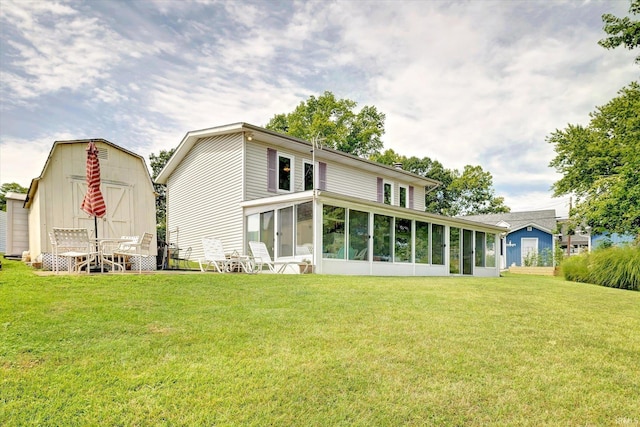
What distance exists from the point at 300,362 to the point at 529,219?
32.8 meters

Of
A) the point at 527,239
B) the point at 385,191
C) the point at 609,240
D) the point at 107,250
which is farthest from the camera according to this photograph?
the point at 527,239

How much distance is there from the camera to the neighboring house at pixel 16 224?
14.1m

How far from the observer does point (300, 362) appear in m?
3.53

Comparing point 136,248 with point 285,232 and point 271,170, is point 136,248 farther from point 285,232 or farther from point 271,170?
point 271,170

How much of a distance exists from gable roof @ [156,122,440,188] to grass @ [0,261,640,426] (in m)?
8.88

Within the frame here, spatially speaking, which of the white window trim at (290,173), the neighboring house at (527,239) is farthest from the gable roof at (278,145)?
the neighboring house at (527,239)

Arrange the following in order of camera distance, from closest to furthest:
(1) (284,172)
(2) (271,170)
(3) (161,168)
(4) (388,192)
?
(2) (271,170)
(1) (284,172)
(4) (388,192)
(3) (161,168)

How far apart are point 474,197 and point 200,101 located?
32134 mm

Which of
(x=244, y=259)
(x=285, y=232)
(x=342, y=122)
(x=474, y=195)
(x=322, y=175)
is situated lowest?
(x=244, y=259)

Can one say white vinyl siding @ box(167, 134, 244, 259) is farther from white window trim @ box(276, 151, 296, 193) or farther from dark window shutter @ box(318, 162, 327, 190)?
dark window shutter @ box(318, 162, 327, 190)

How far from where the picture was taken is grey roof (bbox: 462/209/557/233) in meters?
29.9

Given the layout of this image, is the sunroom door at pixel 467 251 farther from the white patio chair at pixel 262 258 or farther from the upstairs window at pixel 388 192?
the white patio chair at pixel 262 258

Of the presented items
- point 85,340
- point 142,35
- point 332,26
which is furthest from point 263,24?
point 85,340

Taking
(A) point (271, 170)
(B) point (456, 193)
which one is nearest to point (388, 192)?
(A) point (271, 170)
